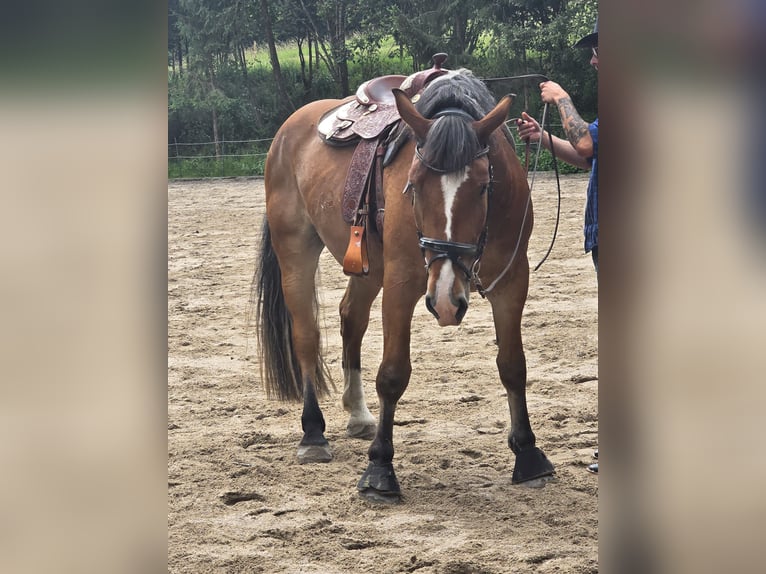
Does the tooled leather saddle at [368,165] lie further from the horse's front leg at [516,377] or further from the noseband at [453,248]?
the horse's front leg at [516,377]

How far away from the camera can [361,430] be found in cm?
452

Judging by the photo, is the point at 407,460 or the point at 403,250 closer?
the point at 403,250

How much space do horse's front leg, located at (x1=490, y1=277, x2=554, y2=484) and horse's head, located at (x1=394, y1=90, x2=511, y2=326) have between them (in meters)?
0.48

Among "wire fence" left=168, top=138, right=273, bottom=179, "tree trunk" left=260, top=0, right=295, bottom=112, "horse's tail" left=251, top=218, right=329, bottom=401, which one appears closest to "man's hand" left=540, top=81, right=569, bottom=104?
"horse's tail" left=251, top=218, right=329, bottom=401

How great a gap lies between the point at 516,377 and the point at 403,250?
0.78 meters

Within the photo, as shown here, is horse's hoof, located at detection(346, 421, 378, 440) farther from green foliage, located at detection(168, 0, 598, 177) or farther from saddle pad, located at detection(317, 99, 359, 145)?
green foliage, located at detection(168, 0, 598, 177)

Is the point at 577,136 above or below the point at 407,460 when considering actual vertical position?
above

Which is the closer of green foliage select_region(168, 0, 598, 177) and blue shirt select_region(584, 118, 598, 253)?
blue shirt select_region(584, 118, 598, 253)

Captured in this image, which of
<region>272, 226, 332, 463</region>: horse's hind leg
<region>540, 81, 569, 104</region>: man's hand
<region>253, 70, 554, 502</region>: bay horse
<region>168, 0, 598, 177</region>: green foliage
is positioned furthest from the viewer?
<region>168, 0, 598, 177</region>: green foliage

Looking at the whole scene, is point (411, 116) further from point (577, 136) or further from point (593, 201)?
point (593, 201)

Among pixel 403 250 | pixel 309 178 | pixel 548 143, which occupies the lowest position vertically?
pixel 403 250

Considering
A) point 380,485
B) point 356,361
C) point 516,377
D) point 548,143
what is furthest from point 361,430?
point 548,143

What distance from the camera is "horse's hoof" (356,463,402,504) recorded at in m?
3.59

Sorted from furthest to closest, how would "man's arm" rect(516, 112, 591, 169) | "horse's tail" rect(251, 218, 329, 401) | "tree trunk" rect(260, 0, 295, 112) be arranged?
"tree trunk" rect(260, 0, 295, 112) → "horse's tail" rect(251, 218, 329, 401) → "man's arm" rect(516, 112, 591, 169)
